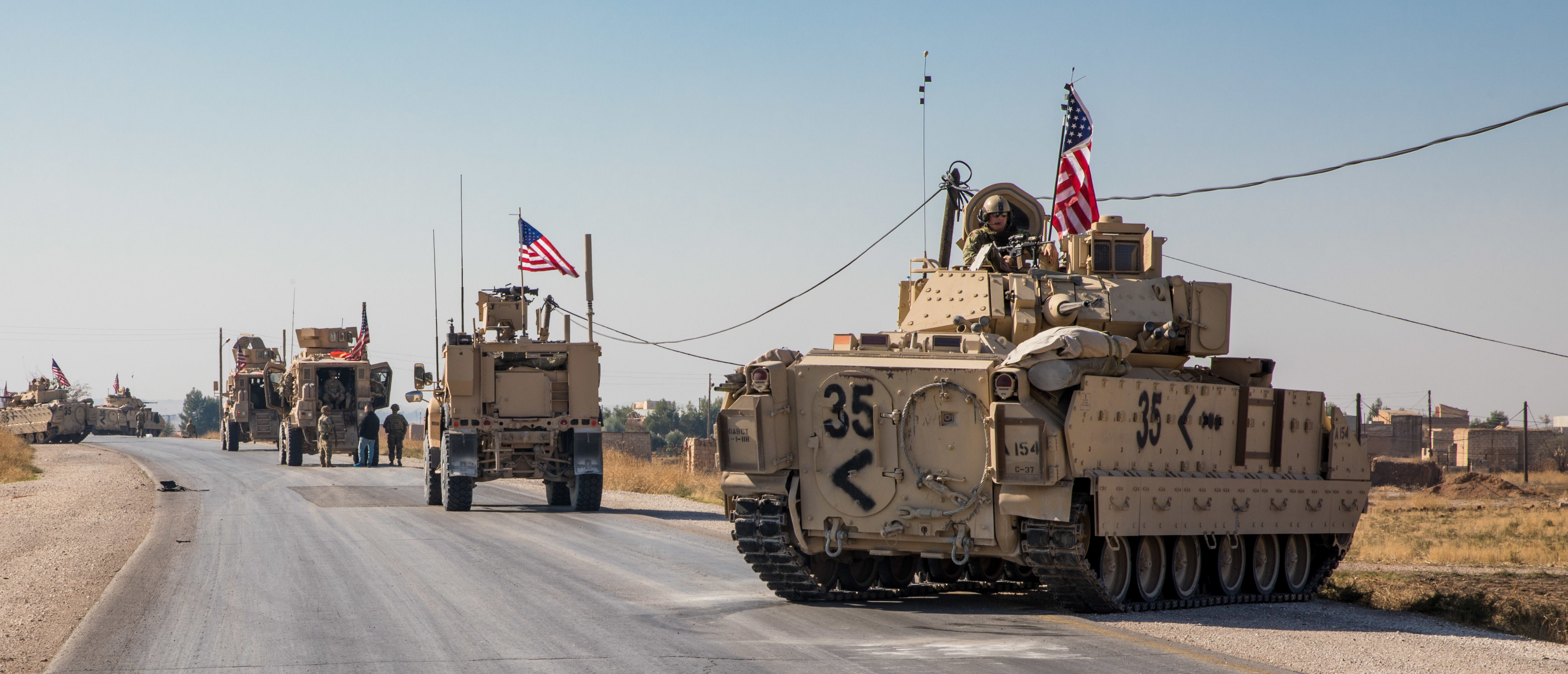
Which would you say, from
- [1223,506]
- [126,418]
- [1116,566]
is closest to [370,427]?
[1223,506]

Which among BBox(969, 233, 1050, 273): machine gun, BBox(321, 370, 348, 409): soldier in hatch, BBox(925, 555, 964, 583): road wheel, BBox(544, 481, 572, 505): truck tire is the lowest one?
BBox(544, 481, 572, 505): truck tire

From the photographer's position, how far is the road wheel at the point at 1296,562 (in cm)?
1412

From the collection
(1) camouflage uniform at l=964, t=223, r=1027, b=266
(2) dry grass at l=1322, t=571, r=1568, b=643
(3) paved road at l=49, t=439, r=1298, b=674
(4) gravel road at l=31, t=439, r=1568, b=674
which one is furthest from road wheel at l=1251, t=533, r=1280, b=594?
(1) camouflage uniform at l=964, t=223, r=1027, b=266

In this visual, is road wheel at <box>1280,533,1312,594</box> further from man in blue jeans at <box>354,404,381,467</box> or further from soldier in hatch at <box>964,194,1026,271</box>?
man in blue jeans at <box>354,404,381,467</box>

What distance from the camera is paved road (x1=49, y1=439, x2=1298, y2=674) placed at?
904 centimetres

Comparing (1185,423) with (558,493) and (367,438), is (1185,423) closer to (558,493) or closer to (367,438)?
(558,493)

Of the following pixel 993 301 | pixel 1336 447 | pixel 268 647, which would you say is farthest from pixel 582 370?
pixel 268 647

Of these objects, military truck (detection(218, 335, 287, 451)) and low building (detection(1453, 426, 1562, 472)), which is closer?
military truck (detection(218, 335, 287, 451))

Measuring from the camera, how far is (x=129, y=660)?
905 cm

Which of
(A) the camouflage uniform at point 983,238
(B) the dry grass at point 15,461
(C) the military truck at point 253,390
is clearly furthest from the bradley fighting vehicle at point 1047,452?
(C) the military truck at point 253,390

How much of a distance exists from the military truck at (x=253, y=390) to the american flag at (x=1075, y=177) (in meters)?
34.2

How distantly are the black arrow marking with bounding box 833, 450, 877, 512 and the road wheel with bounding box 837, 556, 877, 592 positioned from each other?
3.09 ft

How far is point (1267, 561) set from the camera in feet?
46.0

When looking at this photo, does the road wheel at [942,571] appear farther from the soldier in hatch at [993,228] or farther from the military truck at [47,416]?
the military truck at [47,416]
